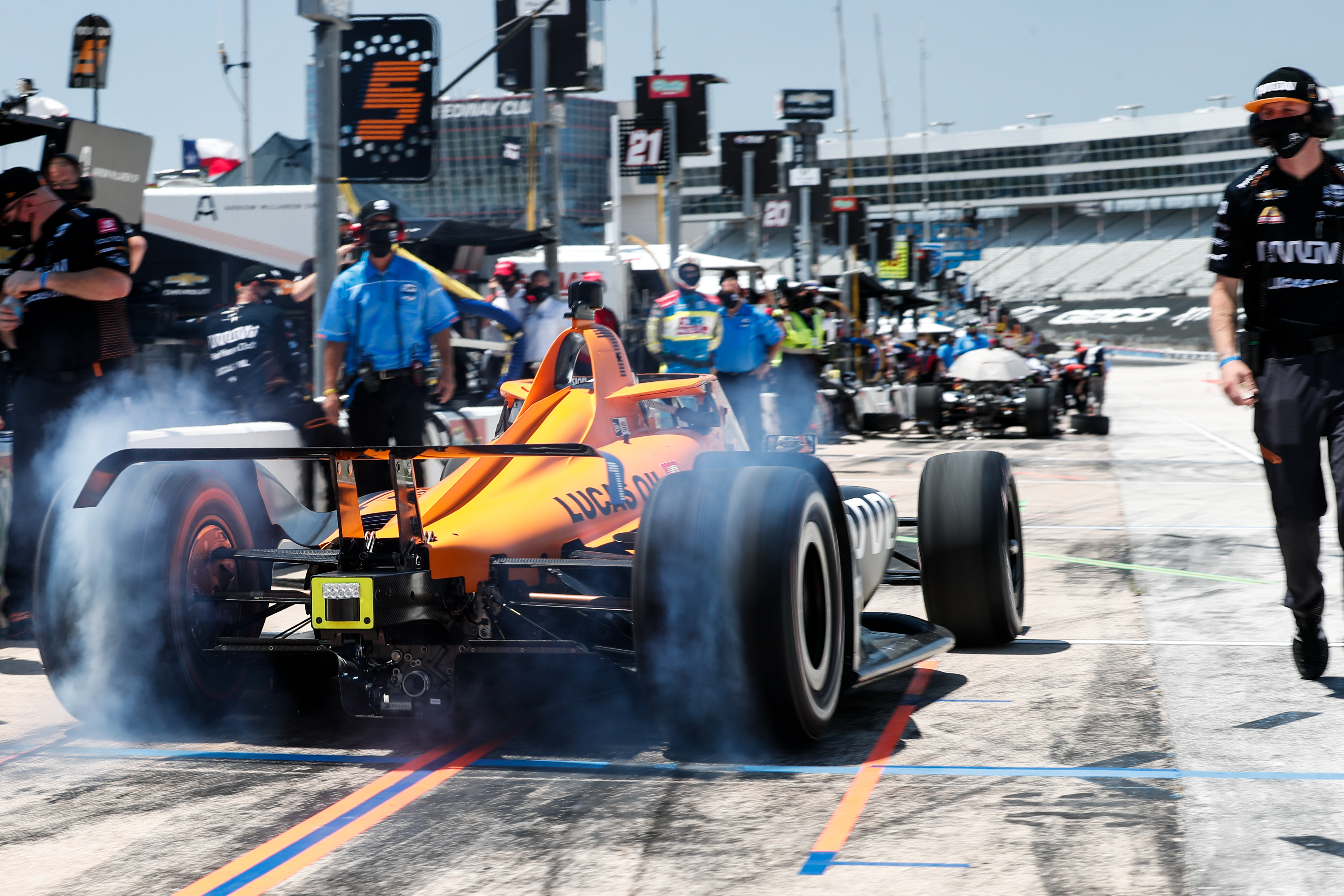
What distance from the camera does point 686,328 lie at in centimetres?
1333

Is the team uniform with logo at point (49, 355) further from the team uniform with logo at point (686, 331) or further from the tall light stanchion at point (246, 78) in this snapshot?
the tall light stanchion at point (246, 78)

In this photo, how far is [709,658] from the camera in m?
4.26

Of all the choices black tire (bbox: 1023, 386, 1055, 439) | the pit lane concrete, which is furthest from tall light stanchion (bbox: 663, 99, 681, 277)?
the pit lane concrete

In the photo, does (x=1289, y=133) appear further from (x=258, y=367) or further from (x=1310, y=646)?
(x=258, y=367)

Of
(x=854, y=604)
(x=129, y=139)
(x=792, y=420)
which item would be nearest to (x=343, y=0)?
(x=129, y=139)

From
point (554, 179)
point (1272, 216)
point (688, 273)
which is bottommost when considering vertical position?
point (1272, 216)

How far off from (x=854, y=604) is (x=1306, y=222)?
215 centimetres

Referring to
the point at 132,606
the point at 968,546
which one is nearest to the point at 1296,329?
the point at 968,546

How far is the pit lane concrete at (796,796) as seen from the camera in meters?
3.44

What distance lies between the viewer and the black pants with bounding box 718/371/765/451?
14.3 meters

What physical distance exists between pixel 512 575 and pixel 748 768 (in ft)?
3.37

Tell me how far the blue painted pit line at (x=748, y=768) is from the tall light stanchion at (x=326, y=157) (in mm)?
5030

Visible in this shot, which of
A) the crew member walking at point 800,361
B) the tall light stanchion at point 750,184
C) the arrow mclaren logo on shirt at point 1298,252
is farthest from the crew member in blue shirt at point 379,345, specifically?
the tall light stanchion at point 750,184

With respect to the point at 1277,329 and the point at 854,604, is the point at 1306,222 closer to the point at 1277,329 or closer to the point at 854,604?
the point at 1277,329
